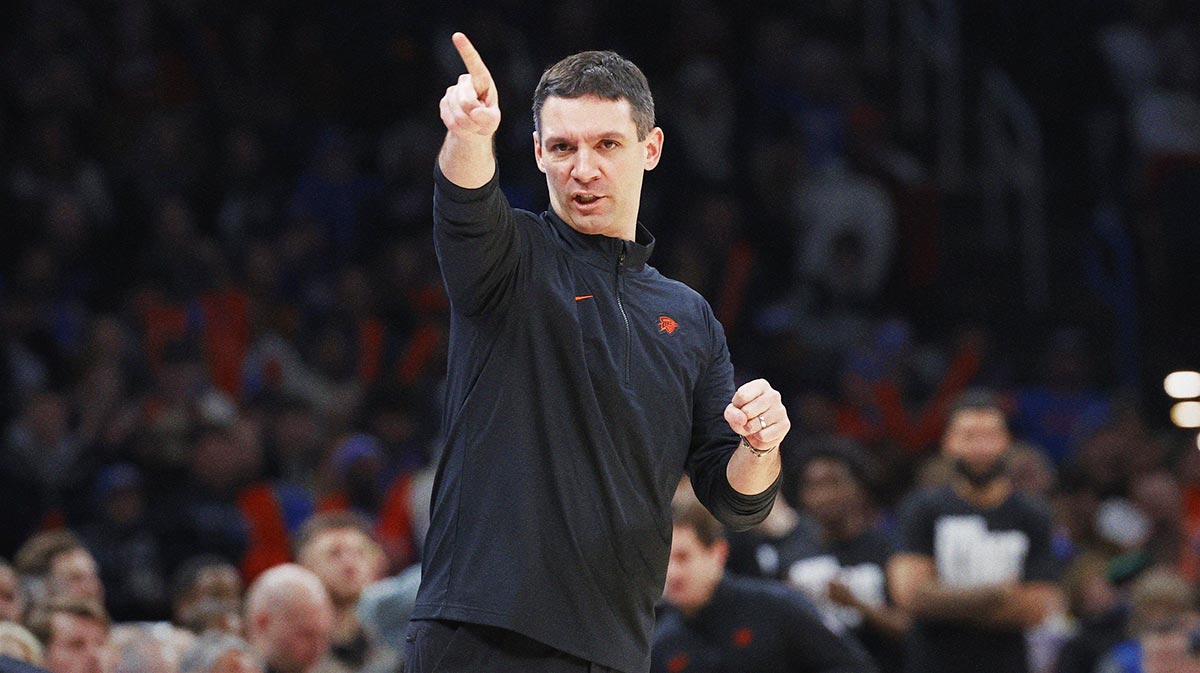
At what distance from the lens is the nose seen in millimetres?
3154

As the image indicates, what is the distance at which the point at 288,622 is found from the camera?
5.96m

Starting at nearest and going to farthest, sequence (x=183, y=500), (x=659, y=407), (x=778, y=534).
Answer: (x=659, y=407) → (x=778, y=534) → (x=183, y=500)

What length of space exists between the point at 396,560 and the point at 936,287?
212 inches

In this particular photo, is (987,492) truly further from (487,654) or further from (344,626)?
(487,654)

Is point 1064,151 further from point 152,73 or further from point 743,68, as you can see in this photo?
point 152,73

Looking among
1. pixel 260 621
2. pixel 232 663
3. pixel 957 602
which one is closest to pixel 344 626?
pixel 260 621

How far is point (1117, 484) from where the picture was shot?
385 inches

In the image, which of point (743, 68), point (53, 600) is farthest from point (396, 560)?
point (743, 68)

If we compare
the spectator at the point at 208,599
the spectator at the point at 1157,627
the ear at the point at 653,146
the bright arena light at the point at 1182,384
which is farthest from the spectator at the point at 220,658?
the bright arena light at the point at 1182,384

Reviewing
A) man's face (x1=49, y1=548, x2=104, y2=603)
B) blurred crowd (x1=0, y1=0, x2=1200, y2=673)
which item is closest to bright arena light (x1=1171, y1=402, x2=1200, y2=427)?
blurred crowd (x1=0, y1=0, x2=1200, y2=673)

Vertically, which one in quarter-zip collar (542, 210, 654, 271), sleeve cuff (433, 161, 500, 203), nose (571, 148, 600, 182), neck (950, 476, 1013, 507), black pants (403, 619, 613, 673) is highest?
nose (571, 148, 600, 182)

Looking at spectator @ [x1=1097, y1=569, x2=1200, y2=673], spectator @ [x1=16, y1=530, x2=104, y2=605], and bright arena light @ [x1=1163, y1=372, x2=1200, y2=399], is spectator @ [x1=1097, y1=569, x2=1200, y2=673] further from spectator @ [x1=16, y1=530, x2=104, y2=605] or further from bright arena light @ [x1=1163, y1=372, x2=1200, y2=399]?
spectator @ [x1=16, y1=530, x2=104, y2=605]

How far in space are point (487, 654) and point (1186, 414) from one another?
9528 mm

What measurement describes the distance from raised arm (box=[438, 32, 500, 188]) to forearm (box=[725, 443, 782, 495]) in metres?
0.74
